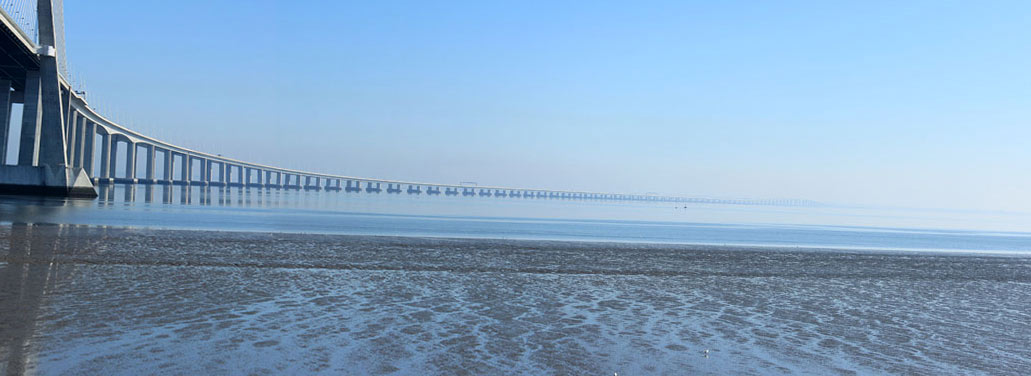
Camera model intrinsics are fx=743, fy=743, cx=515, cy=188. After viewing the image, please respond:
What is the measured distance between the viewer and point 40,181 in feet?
158

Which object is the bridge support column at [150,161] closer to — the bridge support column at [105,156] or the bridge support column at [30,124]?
the bridge support column at [105,156]

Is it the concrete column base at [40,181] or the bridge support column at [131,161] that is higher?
the bridge support column at [131,161]

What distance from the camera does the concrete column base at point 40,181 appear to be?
155 feet

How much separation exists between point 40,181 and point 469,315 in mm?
49761

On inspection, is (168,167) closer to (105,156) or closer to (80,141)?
(105,156)

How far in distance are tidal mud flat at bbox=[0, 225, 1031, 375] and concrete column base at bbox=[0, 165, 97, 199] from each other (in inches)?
1418

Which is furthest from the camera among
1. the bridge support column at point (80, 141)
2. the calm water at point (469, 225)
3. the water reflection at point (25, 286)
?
Result: the bridge support column at point (80, 141)

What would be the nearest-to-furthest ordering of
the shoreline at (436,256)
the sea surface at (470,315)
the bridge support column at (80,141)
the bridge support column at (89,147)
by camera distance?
the sea surface at (470,315), the shoreline at (436,256), the bridge support column at (80,141), the bridge support column at (89,147)

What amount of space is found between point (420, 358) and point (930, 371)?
4.50 meters

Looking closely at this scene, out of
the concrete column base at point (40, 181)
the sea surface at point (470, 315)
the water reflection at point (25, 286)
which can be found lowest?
the sea surface at point (470, 315)

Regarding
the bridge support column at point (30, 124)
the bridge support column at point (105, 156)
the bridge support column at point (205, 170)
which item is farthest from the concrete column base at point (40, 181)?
the bridge support column at point (205, 170)

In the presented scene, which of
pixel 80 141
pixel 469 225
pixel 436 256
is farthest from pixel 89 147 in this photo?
pixel 436 256

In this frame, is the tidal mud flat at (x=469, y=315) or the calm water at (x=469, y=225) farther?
the calm water at (x=469, y=225)

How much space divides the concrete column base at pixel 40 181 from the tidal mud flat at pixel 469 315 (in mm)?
36011
